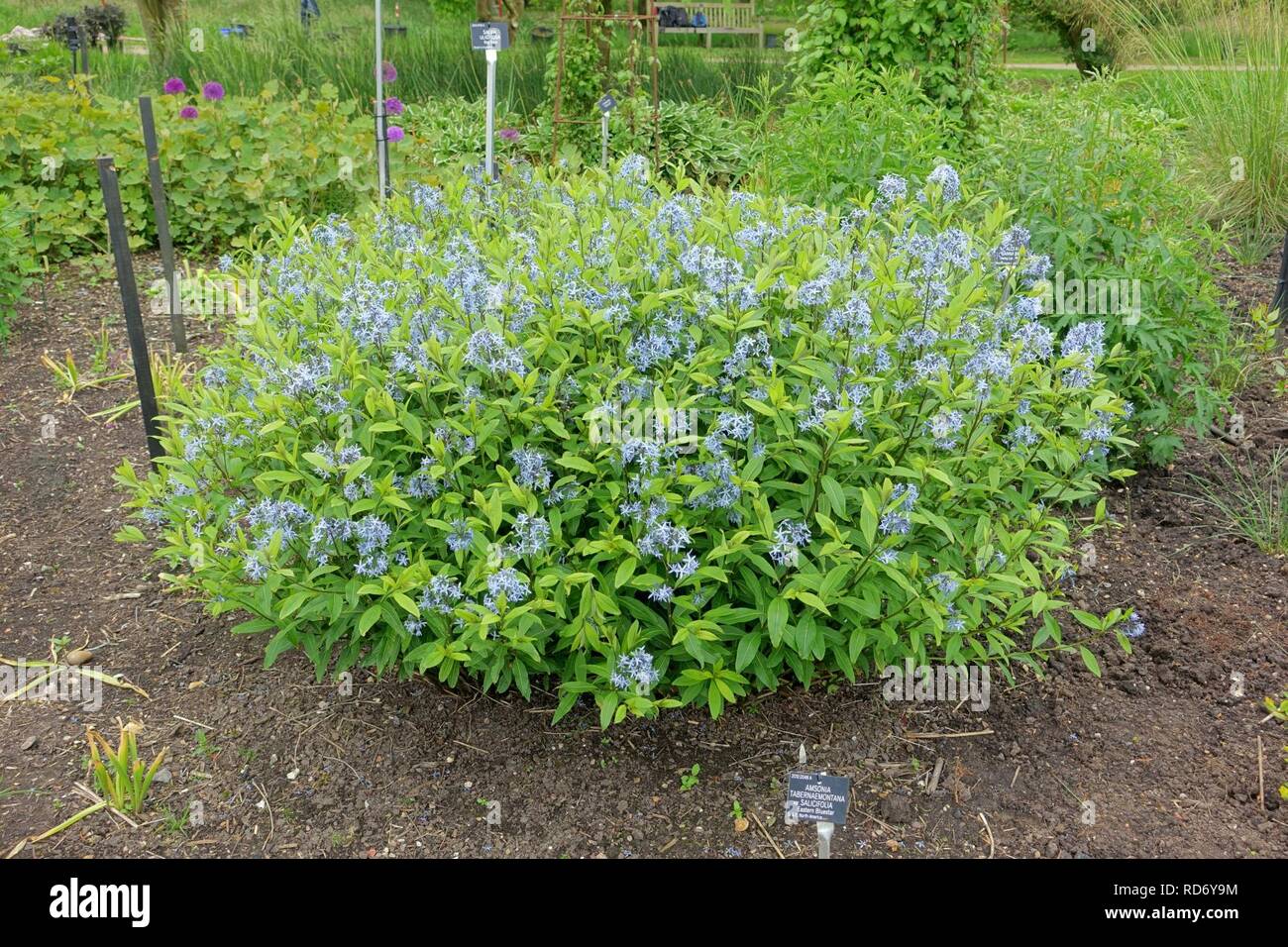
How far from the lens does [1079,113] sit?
15.3 feet

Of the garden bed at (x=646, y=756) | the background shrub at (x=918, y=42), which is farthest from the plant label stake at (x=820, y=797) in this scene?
the background shrub at (x=918, y=42)

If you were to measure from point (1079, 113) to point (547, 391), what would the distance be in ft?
10.4

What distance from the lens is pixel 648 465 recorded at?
2531 mm

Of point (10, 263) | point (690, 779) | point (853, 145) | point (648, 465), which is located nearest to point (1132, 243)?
point (853, 145)

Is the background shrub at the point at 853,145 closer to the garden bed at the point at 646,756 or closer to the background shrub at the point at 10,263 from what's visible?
the garden bed at the point at 646,756

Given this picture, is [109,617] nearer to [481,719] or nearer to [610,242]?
[481,719]

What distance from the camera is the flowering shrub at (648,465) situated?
2572 millimetres

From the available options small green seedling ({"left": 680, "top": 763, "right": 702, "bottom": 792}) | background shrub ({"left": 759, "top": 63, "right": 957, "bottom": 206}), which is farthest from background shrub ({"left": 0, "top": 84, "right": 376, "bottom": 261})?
small green seedling ({"left": 680, "top": 763, "right": 702, "bottom": 792})

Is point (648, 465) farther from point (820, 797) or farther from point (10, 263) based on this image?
point (10, 263)

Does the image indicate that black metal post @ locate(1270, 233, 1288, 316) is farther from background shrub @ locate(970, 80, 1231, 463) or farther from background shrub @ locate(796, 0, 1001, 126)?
background shrub @ locate(796, 0, 1001, 126)

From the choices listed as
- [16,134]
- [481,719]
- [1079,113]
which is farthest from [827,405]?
[16,134]

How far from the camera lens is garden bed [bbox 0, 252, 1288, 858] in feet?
9.25

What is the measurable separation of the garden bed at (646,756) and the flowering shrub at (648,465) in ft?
0.89

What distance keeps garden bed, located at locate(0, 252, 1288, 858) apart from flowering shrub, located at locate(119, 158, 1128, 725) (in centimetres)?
27
